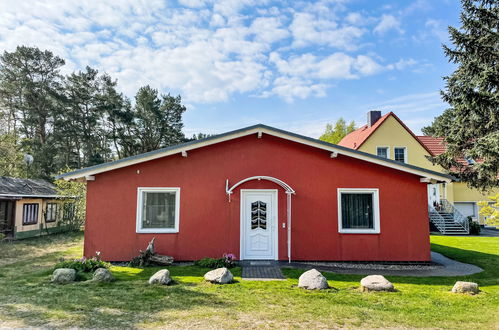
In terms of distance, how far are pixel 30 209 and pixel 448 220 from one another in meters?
25.4

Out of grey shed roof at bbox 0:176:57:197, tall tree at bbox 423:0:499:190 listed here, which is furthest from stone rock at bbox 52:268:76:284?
tall tree at bbox 423:0:499:190

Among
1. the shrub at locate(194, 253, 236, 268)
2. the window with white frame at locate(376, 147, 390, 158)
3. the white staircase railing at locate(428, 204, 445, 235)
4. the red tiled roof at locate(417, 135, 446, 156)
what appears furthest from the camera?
the red tiled roof at locate(417, 135, 446, 156)

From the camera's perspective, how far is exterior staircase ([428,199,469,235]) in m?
19.6

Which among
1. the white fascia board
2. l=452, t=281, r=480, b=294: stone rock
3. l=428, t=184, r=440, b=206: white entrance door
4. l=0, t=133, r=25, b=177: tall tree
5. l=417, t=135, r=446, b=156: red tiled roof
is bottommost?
l=452, t=281, r=480, b=294: stone rock

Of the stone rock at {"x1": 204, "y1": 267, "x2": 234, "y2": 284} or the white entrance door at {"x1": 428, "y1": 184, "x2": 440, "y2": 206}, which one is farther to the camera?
the white entrance door at {"x1": 428, "y1": 184, "x2": 440, "y2": 206}

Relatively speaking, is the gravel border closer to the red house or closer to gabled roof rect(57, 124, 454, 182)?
the red house

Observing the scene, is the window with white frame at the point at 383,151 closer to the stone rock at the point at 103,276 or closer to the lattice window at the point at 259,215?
the lattice window at the point at 259,215

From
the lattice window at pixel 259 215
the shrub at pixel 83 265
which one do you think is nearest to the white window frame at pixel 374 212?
the lattice window at pixel 259 215

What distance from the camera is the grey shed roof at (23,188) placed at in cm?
1638

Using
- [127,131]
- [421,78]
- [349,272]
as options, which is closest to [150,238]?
[349,272]

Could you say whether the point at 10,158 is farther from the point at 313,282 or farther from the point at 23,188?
the point at 313,282

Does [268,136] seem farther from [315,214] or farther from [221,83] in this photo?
[221,83]

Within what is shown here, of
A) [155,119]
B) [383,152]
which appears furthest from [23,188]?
[383,152]

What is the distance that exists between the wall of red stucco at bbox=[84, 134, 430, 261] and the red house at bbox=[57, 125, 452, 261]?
30 mm
